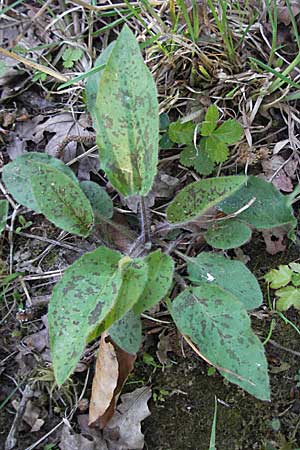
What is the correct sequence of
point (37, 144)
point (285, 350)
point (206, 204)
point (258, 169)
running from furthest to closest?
1. point (37, 144)
2. point (258, 169)
3. point (285, 350)
4. point (206, 204)

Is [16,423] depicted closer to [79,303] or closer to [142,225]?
[79,303]

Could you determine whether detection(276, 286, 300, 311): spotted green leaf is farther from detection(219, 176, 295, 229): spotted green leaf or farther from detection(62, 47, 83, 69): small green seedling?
detection(62, 47, 83, 69): small green seedling

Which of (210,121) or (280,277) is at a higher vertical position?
(210,121)

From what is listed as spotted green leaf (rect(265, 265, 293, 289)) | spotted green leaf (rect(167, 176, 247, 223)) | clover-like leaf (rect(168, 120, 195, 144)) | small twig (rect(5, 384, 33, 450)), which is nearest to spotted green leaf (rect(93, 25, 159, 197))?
spotted green leaf (rect(167, 176, 247, 223))

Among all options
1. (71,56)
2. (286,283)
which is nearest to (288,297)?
(286,283)

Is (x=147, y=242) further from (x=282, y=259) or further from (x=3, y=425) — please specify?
(x=3, y=425)

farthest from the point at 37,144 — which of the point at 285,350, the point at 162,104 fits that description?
the point at 285,350

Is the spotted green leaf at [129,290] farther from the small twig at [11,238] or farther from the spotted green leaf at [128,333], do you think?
the small twig at [11,238]

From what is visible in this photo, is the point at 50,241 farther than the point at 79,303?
Yes
